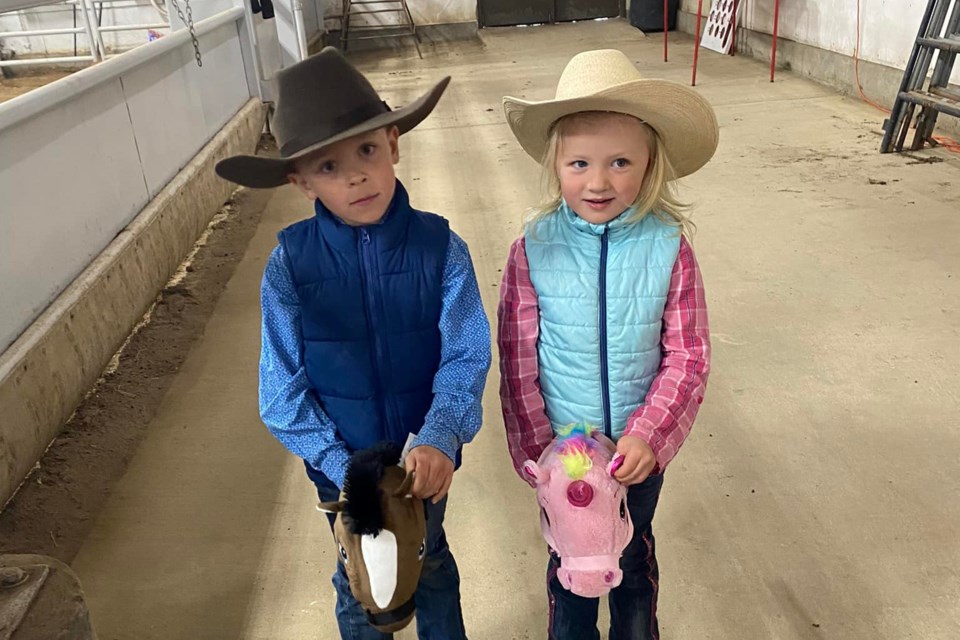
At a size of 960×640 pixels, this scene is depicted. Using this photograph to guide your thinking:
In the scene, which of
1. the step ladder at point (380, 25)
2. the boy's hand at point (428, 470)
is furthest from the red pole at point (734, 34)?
the boy's hand at point (428, 470)

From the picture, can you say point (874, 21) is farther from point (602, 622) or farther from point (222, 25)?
point (602, 622)

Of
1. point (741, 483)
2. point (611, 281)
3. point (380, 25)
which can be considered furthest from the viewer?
point (380, 25)

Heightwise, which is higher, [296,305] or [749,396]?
[296,305]

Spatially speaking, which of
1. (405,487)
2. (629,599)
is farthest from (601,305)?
(629,599)

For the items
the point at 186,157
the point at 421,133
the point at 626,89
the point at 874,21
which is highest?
the point at 626,89

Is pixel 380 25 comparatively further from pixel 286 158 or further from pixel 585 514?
pixel 585 514

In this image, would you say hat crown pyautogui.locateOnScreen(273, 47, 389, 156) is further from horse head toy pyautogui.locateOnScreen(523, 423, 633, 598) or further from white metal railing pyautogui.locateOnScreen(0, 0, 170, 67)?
white metal railing pyautogui.locateOnScreen(0, 0, 170, 67)

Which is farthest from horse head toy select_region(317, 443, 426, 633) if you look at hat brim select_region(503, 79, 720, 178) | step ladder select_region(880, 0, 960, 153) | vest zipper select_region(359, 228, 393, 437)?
step ladder select_region(880, 0, 960, 153)

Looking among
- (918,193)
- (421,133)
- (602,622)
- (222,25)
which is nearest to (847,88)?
(918,193)

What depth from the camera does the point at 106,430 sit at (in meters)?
2.28

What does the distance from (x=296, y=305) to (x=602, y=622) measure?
0.93 metres

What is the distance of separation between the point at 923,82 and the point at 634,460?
4.46 metres

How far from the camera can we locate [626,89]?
1066 millimetres

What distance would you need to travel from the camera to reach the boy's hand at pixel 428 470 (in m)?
1.02
